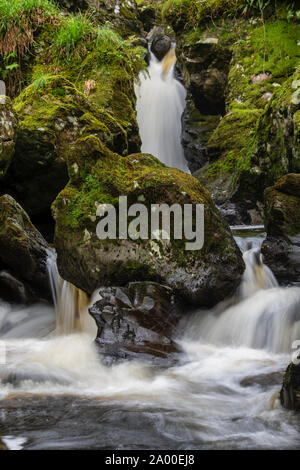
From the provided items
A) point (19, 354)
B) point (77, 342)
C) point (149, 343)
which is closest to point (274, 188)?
point (149, 343)

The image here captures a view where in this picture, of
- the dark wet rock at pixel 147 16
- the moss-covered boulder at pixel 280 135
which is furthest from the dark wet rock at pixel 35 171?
the dark wet rock at pixel 147 16

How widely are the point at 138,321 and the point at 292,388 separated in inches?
65.3

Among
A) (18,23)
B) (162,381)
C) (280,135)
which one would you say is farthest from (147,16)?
(162,381)

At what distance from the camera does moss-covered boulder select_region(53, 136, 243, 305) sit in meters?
4.12

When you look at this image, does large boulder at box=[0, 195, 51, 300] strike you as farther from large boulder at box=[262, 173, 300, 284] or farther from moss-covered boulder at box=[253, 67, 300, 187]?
moss-covered boulder at box=[253, 67, 300, 187]

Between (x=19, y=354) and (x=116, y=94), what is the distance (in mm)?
5327

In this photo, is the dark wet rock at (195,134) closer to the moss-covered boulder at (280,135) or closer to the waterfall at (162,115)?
the waterfall at (162,115)

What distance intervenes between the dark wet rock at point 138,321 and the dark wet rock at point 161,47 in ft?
40.7

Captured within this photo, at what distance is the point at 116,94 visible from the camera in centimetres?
766

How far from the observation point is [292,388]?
2.42m

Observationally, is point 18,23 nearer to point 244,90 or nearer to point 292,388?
point 244,90

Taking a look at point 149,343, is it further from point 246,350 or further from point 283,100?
point 283,100

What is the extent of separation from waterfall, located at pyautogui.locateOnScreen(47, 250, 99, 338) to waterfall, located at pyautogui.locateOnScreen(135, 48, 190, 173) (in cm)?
702

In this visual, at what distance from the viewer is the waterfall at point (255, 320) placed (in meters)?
3.96
